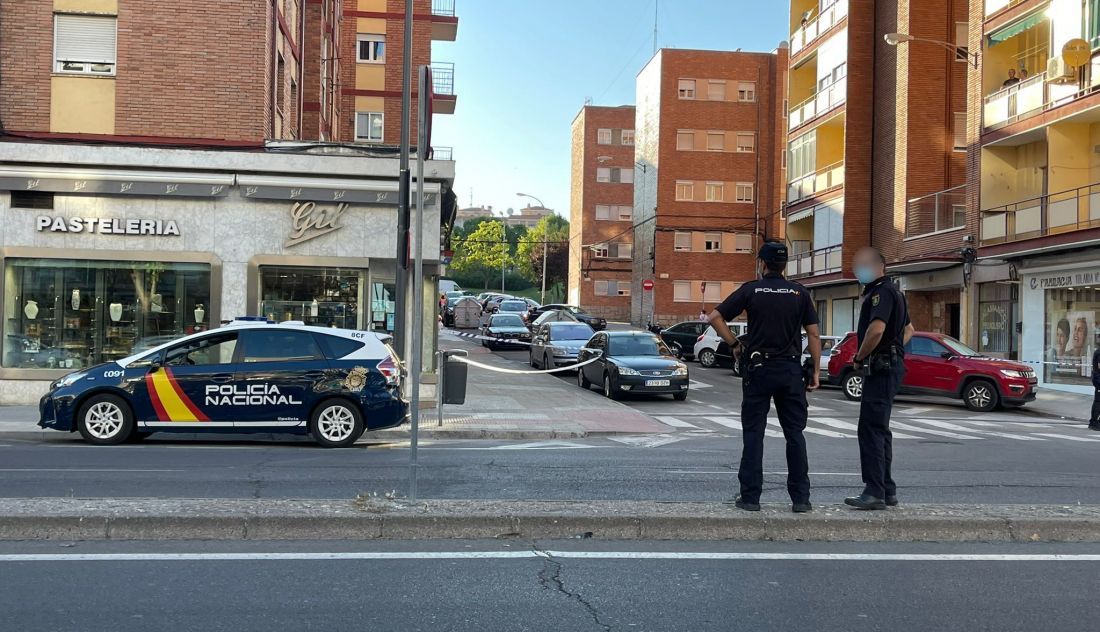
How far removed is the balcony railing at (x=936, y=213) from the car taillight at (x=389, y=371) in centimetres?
2456

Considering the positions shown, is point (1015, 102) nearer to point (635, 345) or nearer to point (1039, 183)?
point (1039, 183)

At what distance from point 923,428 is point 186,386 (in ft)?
39.7

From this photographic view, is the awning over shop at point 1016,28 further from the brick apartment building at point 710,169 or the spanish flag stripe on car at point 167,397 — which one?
the brick apartment building at point 710,169

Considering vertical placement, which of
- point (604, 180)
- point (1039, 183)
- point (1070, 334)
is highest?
point (604, 180)

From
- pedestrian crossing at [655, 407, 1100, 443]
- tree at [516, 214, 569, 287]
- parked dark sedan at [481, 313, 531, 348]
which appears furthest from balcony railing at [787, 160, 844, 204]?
tree at [516, 214, 569, 287]

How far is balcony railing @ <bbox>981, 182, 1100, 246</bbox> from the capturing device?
2500 cm

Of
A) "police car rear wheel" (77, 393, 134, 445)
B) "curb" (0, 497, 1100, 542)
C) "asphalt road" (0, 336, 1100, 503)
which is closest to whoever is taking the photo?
"curb" (0, 497, 1100, 542)

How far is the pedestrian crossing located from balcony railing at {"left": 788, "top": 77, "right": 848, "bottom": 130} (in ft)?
69.2

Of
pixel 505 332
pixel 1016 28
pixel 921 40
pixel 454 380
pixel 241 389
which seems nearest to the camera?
pixel 454 380

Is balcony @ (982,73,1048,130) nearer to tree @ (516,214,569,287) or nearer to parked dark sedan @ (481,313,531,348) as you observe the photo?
parked dark sedan @ (481,313,531,348)

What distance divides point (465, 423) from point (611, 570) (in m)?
10.2

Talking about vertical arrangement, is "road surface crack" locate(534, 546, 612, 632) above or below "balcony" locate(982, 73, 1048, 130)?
below

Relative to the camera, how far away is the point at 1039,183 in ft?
94.9

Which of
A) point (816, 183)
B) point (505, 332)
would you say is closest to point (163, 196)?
point (505, 332)
